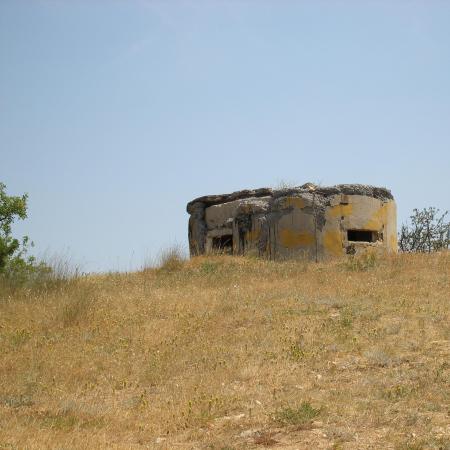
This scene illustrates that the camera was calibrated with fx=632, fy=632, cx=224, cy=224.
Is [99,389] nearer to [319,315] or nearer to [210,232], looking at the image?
[319,315]

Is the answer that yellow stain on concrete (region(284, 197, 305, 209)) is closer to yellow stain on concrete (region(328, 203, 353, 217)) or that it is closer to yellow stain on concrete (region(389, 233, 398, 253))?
yellow stain on concrete (region(328, 203, 353, 217))

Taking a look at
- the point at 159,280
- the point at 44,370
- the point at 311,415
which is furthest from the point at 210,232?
the point at 311,415

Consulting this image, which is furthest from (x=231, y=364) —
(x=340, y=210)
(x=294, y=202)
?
(x=340, y=210)

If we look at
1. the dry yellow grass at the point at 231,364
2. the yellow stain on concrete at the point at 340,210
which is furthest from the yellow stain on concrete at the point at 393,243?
the dry yellow grass at the point at 231,364

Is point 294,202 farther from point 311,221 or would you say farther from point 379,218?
point 379,218

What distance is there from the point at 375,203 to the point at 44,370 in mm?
9430

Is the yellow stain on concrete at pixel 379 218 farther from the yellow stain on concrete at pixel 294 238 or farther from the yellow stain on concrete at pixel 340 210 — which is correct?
the yellow stain on concrete at pixel 294 238

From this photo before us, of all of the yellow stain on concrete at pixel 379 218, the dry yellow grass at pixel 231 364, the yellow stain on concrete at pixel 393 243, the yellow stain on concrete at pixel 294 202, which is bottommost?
the dry yellow grass at pixel 231 364

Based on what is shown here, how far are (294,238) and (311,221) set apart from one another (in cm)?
52

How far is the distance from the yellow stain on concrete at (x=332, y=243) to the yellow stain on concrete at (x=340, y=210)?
0.39 meters

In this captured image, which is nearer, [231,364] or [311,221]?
[231,364]

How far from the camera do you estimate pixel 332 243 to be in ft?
44.2

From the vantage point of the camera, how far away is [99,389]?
613 cm

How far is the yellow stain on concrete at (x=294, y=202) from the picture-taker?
1358cm
